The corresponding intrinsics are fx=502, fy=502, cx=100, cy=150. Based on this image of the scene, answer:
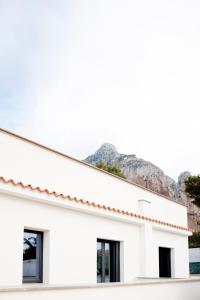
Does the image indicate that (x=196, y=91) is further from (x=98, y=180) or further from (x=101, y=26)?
(x=98, y=180)

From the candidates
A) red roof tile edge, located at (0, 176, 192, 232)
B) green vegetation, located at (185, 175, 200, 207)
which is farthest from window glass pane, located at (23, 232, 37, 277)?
green vegetation, located at (185, 175, 200, 207)

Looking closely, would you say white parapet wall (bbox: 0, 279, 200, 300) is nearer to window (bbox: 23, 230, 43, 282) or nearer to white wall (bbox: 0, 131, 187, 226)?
window (bbox: 23, 230, 43, 282)

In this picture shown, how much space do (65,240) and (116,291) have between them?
225 centimetres

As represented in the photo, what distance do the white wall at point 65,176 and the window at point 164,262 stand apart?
1.40 metres

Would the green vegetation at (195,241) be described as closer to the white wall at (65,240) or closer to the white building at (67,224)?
the white building at (67,224)

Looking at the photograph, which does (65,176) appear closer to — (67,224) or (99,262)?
(67,224)

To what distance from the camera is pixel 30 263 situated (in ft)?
41.8

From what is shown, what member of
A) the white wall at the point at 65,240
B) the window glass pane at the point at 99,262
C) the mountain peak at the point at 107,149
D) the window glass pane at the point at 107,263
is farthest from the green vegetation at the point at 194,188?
the mountain peak at the point at 107,149

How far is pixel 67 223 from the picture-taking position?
13.8m

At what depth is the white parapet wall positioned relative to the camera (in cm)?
938

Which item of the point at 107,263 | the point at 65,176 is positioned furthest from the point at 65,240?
the point at 107,263

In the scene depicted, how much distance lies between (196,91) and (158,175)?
32730 millimetres

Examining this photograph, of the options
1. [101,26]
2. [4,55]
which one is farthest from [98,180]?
[4,55]

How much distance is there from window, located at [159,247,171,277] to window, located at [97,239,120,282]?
4.20 m
